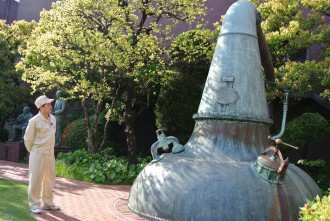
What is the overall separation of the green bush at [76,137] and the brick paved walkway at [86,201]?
4.72 m

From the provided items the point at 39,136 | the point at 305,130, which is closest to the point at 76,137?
the point at 305,130

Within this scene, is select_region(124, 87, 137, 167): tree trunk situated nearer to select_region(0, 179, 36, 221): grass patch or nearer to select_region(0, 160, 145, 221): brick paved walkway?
select_region(0, 160, 145, 221): brick paved walkway

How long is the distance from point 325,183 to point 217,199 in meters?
7.19

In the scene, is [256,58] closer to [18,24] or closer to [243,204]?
[243,204]

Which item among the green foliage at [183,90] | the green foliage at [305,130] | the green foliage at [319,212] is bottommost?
the green foliage at [319,212]

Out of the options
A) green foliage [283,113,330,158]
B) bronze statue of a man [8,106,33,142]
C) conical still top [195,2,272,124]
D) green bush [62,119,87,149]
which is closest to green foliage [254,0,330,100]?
green foliage [283,113,330,158]

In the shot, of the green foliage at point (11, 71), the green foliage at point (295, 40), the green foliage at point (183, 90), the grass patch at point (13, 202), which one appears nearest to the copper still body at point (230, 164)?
the grass patch at point (13, 202)

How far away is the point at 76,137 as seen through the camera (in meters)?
16.4

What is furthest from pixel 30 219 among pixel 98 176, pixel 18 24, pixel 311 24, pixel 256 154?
pixel 18 24

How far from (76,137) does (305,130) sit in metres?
9.25

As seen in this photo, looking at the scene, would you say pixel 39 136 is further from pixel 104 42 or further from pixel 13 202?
pixel 104 42

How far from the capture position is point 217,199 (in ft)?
14.6

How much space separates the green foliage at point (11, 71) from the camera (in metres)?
18.4

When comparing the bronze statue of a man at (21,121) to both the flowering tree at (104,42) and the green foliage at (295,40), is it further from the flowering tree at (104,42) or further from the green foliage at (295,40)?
the green foliage at (295,40)
